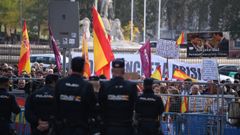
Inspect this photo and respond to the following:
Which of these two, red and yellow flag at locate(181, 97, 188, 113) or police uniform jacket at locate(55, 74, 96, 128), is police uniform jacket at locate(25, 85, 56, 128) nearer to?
police uniform jacket at locate(55, 74, 96, 128)

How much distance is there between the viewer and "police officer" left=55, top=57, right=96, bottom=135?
11.6m

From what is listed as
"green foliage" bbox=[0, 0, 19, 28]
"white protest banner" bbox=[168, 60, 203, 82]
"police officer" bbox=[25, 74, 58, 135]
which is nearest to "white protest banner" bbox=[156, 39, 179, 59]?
"white protest banner" bbox=[168, 60, 203, 82]

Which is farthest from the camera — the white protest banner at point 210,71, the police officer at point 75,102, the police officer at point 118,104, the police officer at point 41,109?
the white protest banner at point 210,71

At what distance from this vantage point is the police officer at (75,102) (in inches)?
455

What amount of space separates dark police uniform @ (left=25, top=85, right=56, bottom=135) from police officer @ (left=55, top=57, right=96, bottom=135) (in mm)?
1127

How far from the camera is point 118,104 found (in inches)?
474

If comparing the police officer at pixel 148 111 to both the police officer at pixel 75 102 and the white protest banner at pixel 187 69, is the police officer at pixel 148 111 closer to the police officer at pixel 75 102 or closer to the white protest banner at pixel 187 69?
the police officer at pixel 75 102

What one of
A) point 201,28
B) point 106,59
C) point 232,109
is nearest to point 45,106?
point 232,109

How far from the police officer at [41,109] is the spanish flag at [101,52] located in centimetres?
687

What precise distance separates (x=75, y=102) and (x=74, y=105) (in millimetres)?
51

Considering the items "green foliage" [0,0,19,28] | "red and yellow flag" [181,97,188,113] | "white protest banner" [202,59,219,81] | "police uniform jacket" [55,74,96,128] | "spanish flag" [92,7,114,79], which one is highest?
"green foliage" [0,0,19,28]

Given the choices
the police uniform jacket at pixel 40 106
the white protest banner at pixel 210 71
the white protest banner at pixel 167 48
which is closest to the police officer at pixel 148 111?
the police uniform jacket at pixel 40 106

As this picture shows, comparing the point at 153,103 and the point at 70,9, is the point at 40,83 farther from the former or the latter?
the point at 153,103

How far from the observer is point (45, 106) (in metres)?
12.9
